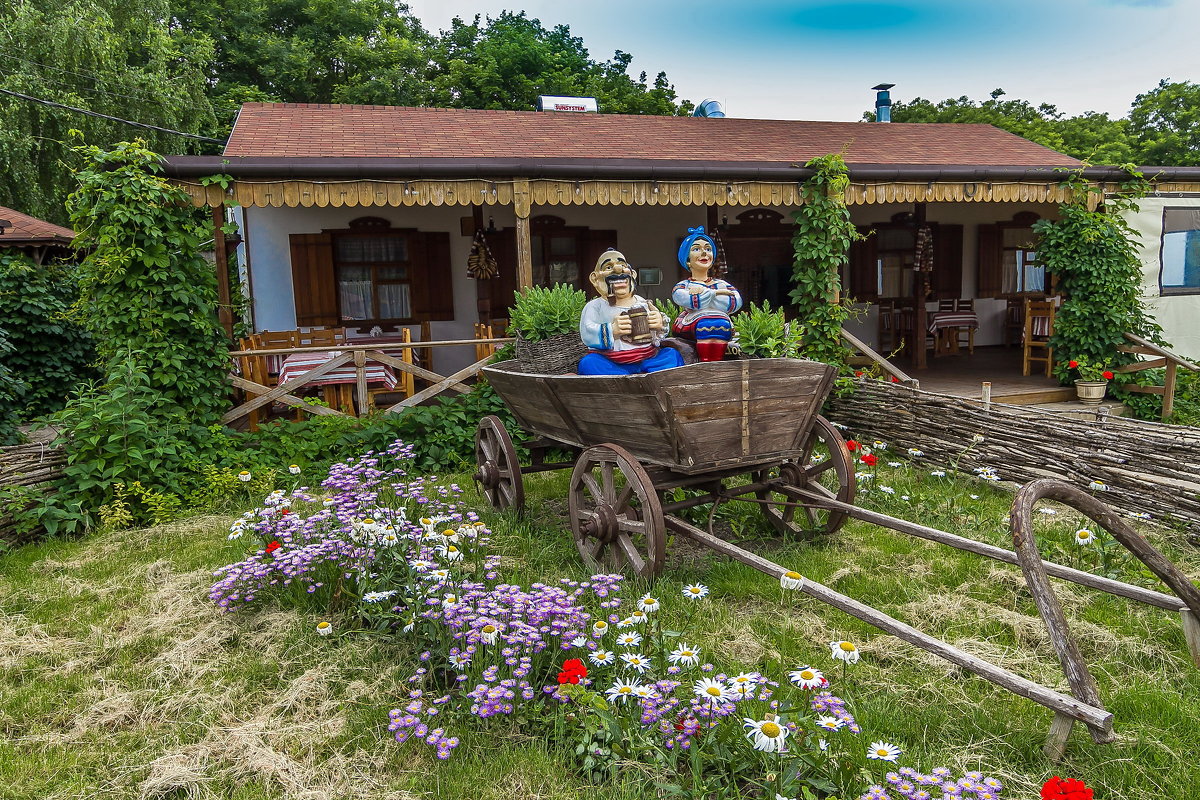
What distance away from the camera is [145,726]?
9.83 ft

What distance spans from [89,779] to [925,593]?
12.4ft

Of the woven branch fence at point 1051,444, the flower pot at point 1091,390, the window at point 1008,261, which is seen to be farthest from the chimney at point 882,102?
the woven branch fence at point 1051,444

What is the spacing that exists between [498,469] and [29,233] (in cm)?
1148

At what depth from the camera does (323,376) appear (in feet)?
24.5

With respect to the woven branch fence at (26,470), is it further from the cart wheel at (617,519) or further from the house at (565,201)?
the cart wheel at (617,519)

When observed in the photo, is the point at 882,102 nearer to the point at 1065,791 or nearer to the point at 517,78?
the point at 517,78

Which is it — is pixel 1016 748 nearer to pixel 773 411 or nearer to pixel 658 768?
pixel 658 768

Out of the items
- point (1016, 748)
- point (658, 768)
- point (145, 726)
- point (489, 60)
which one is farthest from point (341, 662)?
point (489, 60)

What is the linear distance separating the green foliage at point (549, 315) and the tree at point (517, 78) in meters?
19.4

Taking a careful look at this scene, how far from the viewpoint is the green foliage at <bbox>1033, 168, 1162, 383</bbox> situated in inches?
362

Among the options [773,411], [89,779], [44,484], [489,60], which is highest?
[489,60]

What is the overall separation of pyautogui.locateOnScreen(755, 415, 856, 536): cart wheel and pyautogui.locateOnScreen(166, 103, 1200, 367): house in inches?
152

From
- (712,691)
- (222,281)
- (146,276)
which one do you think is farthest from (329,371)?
(712,691)

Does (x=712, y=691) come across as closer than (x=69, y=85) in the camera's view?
Yes
